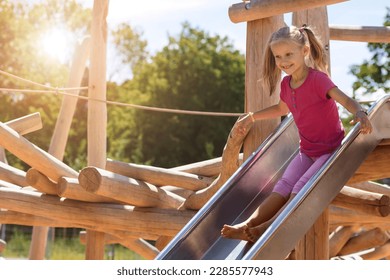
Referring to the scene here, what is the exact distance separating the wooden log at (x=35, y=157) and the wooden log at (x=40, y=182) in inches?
1.9

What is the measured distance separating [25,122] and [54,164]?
1245 mm

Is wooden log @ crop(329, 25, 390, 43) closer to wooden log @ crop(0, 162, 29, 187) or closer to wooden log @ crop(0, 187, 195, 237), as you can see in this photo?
wooden log @ crop(0, 187, 195, 237)

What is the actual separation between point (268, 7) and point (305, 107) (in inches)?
37.6

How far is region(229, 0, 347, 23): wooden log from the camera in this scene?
17.1 feet

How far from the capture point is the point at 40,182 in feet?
21.5

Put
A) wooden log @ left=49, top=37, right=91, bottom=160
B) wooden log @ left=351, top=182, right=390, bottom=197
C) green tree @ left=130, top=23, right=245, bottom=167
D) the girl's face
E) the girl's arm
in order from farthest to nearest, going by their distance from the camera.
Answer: green tree @ left=130, top=23, right=245, bottom=167 < wooden log @ left=49, top=37, right=91, bottom=160 < wooden log @ left=351, top=182, right=390, bottom=197 < the girl's face < the girl's arm

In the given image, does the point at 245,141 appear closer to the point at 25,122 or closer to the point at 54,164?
the point at 54,164

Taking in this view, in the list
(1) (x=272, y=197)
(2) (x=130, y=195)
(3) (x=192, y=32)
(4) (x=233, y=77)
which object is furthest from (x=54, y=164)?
(3) (x=192, y=32)

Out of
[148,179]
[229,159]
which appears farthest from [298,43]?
[148,179]

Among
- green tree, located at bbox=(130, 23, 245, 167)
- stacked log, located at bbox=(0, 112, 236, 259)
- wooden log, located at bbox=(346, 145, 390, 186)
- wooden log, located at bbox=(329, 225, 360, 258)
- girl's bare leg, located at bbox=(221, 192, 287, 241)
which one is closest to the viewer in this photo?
girl's bare leg, located at bbox=(221, 192, 287, 241)

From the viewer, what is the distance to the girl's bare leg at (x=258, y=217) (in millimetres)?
4148

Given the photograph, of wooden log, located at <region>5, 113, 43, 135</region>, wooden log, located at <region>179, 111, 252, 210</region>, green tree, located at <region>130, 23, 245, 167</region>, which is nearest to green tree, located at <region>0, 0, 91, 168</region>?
green tree, located at <region>130, 23, 245, 167</region>

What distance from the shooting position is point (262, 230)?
4191 millimetres

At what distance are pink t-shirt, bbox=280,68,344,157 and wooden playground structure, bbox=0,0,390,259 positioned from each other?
52 cm
